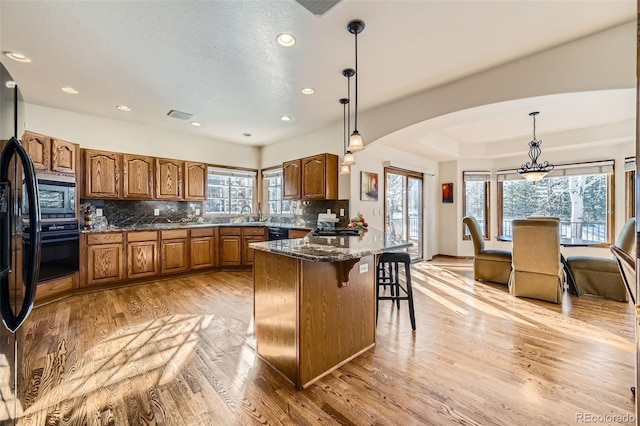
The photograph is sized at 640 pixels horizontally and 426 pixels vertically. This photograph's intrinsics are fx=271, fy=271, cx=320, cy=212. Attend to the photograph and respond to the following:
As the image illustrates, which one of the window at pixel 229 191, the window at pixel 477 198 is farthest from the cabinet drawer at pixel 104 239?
the window at pixel 477 198

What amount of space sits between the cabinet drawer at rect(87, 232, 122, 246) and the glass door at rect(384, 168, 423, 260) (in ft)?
14.5

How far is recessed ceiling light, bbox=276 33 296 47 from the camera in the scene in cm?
228

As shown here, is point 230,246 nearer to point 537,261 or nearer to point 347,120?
point 347,120

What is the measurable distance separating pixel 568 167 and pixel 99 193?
8453 mm

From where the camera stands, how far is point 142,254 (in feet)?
14.1

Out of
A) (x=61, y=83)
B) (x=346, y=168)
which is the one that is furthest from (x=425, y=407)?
(x=61, y=83)

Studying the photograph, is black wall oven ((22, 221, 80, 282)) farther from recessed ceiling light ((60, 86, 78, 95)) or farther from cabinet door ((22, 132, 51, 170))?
recessed ceiling light ((60, 86, 78, 95))

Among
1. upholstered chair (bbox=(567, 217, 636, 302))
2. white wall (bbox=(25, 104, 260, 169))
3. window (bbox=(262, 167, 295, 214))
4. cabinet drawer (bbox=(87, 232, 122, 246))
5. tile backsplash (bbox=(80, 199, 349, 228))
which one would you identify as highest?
white wall (bbox=(25, 104, 260, 169))

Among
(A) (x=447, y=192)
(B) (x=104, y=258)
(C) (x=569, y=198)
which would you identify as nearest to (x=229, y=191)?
(B) (x=104, y=258)

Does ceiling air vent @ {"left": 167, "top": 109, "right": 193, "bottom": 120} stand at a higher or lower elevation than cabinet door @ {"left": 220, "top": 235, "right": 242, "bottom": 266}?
higher

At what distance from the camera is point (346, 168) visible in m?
3.46

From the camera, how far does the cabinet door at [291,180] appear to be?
494 centimetres

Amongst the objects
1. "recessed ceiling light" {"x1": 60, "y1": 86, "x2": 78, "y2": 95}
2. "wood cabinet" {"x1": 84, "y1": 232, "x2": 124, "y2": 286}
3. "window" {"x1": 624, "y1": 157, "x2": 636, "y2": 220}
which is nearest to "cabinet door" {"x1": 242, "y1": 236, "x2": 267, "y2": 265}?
"wood cabinet" {"x1": 84, "y1": 232, "x2": 124, "y2": 286}

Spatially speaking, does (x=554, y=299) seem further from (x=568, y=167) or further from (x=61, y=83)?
(x=61, y=83)
